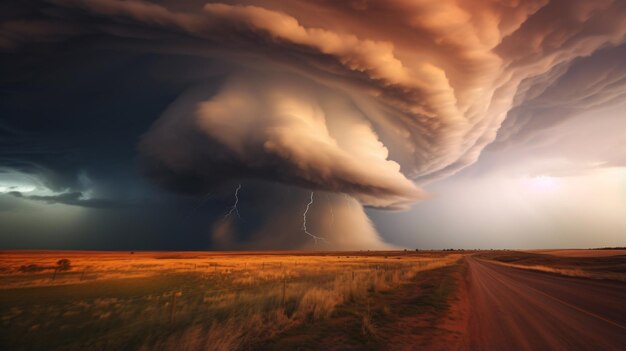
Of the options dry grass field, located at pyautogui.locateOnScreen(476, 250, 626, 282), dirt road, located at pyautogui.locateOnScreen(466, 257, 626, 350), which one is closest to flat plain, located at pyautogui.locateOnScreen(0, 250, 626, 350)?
dirt road, located at pyautogui.locateOnScreen(466, 257, 626, 350)

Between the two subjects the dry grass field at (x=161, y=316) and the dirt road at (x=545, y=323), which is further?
the dry grass field at (x=161, y=316)

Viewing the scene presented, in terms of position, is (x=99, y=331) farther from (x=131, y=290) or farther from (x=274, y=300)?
(x=131, y=290)

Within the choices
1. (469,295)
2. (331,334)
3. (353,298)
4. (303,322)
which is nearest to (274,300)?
(353,298)

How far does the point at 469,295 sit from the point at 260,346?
38.6ft

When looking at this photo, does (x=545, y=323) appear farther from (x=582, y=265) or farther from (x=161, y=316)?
(x=582, y=265)

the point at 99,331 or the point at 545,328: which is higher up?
the point at 545,328

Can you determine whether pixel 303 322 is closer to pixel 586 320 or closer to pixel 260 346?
pixel 260 346

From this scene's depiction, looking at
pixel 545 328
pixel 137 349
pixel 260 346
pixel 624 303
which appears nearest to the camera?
pixel 260 346

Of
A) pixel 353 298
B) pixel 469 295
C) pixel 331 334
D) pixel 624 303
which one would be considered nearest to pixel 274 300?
pixel 353 298

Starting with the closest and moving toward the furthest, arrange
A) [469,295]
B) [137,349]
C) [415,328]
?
[137,349]
[415,328]
[469,295]

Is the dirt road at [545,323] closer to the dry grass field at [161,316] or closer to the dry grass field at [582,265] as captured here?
the dry grass field at [161,316]

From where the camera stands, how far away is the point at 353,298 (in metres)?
14.6

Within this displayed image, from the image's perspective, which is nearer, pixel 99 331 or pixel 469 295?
pixel 99 331

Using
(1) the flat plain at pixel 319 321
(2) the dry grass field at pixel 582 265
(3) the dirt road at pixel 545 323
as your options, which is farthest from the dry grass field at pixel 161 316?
(2) the dry grass field at pixel 582 265
